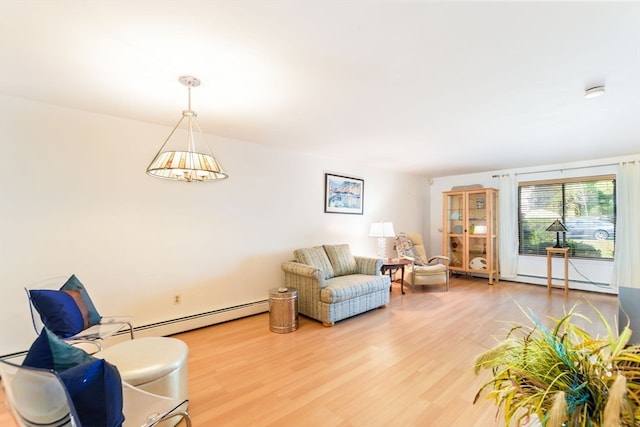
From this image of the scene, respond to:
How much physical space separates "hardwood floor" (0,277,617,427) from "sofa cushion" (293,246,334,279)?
0.71 meters

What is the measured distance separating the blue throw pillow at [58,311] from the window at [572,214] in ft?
22.1

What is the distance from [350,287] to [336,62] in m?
2.55

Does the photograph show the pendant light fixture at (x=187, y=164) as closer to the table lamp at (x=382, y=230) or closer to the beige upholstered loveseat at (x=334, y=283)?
the beige upholstered loveseat at (x=334, y=283)

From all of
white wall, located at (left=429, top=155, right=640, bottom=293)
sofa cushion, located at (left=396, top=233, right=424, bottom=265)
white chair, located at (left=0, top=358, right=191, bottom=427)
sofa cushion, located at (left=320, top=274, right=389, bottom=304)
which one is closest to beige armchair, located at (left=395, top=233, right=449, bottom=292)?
sofa cushion, located at (left=396, top=233, right=424, bottom=265)

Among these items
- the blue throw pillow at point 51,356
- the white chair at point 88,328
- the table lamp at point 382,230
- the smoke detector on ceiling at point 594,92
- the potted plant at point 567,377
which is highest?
the smoke detector on ceiling at point 594,92

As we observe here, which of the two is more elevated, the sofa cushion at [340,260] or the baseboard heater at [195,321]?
the sofa cushion at [340,260]

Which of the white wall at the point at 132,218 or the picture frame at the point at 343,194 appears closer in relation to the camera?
the white wall at the point at 132,218

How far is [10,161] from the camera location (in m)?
2.35

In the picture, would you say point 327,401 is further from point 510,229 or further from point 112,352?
point 510,229

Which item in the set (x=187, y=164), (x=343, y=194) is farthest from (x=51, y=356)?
(x=343, y=194)

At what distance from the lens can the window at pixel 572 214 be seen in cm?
471

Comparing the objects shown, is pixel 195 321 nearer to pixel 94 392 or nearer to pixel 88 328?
pixel 88 328

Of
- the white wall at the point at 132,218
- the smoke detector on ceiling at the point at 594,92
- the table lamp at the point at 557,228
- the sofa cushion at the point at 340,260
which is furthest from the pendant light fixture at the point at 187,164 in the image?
the table lamp at the point at 557,228

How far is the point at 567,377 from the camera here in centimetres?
67
